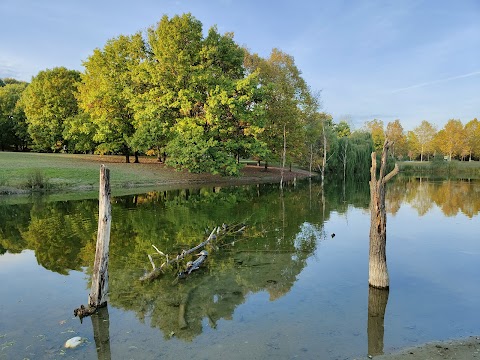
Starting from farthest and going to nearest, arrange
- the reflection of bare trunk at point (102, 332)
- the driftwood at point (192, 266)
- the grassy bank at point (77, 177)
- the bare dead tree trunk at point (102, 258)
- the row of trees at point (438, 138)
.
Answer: the row of trees at point (438, 138), the grassy bank at point (77, 177), the driftwood at point (192, 266), the bare dead tree trunk at point (102, 258), the reflection of bare trunk at point (102, 332)

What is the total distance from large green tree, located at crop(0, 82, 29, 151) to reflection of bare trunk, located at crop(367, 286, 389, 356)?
5731 cm

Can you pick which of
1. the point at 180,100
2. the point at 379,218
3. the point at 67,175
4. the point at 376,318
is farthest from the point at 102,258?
the point at 180,100

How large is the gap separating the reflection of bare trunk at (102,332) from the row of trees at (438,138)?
238ft

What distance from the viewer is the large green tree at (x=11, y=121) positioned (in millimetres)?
52812

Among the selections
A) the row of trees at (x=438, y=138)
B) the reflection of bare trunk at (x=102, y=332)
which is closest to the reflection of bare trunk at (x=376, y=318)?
the reflection of bare trunk at (x=102, y=332)

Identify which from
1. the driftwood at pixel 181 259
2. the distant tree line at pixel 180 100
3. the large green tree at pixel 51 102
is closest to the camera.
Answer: the driftwood at pixel 181 259

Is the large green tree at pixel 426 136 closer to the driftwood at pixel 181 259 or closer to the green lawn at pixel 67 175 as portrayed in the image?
the green lawn at pixel 67 175

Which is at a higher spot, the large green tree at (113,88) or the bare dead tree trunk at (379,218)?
the large green tree at (113,88)

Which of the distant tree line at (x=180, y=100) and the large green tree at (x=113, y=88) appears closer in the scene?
Answer: the distant tree line at (x=180, y=100)

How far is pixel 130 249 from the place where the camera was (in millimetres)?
12164

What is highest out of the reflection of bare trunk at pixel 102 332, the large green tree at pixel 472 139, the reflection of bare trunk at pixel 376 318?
the large green tree at pixel 472 139

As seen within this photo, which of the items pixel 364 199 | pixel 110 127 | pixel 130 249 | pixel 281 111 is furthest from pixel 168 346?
pixel 281 111

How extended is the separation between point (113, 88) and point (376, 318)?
3654 cm

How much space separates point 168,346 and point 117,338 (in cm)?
101
